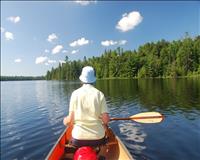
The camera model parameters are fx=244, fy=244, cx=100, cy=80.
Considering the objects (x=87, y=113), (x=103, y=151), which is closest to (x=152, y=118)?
(x=103, y=151)

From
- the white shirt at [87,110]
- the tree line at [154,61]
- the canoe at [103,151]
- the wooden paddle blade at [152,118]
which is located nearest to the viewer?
the white shirt at [87,110]

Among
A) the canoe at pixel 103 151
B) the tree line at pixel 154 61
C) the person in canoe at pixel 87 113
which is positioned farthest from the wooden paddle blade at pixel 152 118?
the tree line at pixel 154 61

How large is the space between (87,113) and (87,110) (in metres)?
0.07

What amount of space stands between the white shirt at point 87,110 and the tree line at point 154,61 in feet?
285

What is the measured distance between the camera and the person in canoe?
5453 mm

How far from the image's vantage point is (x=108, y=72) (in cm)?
11938

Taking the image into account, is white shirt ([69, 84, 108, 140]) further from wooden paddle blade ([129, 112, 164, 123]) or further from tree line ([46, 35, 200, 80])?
tree line ([46, 35, 200, 80])

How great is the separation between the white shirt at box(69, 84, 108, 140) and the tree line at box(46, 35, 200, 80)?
3416 inches

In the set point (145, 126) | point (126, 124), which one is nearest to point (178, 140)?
point (145, 126)

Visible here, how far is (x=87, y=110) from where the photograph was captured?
5559mm

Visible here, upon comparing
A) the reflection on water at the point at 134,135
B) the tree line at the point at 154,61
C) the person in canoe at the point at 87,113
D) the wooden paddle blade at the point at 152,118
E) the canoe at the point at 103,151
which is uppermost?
the tree line at the point at 154,61

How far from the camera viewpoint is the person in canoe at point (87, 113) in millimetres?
5453

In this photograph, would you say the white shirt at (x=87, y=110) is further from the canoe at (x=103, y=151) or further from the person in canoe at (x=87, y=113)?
the canoe at (x=103, y=151)

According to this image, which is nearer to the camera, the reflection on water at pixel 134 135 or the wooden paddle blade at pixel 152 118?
the wooden paddle blade at pixel 152 118
